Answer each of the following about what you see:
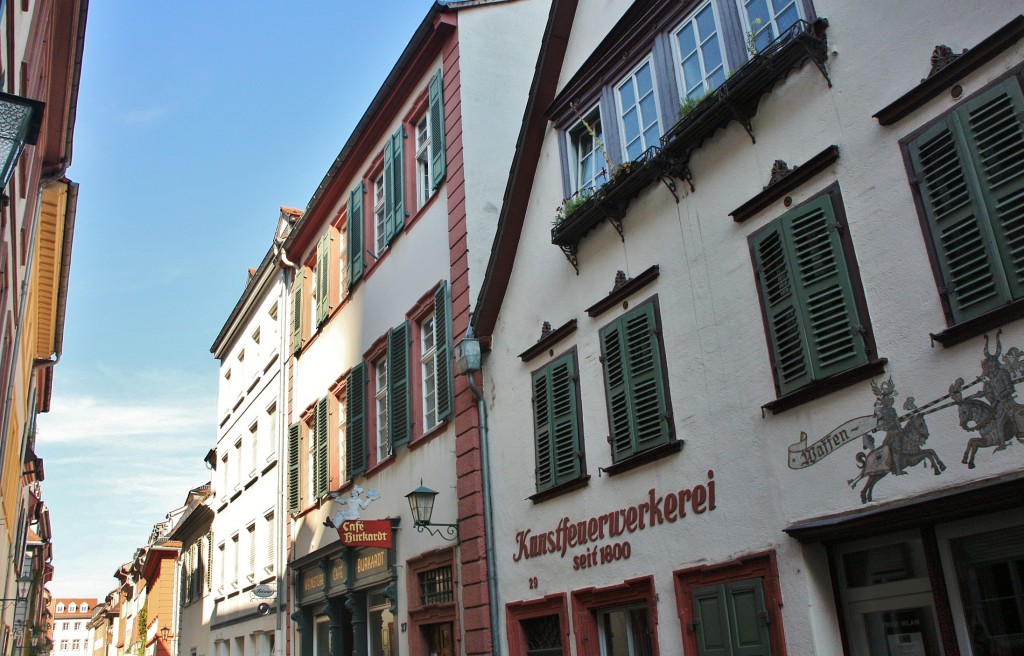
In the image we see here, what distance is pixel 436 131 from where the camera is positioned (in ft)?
49.3

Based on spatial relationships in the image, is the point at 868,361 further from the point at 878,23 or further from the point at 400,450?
the point at 400,450

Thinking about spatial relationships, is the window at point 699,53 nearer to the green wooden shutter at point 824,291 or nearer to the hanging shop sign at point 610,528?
the green wooden shutter at point 824,291

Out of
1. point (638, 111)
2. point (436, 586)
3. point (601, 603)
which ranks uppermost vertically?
point (638, 111)

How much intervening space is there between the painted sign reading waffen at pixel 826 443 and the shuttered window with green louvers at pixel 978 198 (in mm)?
1039

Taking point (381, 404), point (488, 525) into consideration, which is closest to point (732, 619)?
point (488, 525)

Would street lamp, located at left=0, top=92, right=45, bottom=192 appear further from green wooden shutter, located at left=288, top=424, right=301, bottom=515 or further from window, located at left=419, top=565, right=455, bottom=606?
green wooden shutter, located at left=288, top=424, right=301, bottom=515

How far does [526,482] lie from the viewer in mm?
11305

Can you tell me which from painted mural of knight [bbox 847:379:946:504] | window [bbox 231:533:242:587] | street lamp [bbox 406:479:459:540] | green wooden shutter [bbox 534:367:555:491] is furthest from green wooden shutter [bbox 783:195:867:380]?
window [bbox 231:533:242:587]

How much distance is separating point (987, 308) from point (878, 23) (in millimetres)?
2457

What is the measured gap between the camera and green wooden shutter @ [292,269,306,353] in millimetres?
20766

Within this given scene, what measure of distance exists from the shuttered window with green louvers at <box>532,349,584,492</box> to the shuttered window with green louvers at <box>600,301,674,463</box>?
0.66 m

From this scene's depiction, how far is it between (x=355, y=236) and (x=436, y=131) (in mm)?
3682

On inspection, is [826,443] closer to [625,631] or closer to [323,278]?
[625,631]

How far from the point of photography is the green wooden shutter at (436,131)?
14.7 meters
